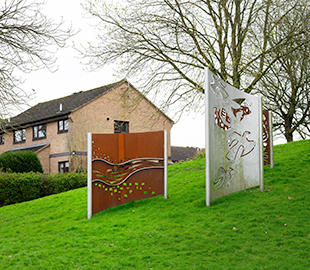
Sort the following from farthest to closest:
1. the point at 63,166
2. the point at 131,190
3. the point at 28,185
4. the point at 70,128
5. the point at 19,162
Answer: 1. the point at 63,166
2. the point at 70,128
3. the point at 19,162
4. the point at 28,185
5. the point at 131,190

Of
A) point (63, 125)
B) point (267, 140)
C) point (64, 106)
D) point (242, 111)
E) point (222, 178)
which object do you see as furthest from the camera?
point (64, 106)

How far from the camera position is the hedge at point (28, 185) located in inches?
691

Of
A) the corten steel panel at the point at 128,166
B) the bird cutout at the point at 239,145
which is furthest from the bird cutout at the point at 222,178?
the corten steel panel at the point at 128,166

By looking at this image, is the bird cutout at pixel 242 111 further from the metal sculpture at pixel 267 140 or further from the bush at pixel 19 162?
the bush at pixel 19 162

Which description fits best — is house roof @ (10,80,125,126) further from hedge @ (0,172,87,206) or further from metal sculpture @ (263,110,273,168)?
metal sculpture @ (263,110,273,168)

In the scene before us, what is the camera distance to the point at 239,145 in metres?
11.5

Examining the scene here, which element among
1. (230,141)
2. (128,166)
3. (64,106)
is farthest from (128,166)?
(64,106)

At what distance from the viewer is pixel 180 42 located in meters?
14.9

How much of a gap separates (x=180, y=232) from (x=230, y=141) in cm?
360

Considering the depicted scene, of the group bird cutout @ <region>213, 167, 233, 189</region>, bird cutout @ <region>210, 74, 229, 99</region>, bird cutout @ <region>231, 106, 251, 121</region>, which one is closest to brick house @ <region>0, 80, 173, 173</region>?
bird cutout @ <region>231, 106, 251, 121</region>

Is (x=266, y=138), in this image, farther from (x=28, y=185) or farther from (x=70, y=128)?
(x=70, y=128)

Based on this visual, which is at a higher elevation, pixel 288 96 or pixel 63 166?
pixel 288 96

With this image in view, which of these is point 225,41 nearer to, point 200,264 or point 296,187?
point 296,187

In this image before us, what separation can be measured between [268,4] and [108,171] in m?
9.71
